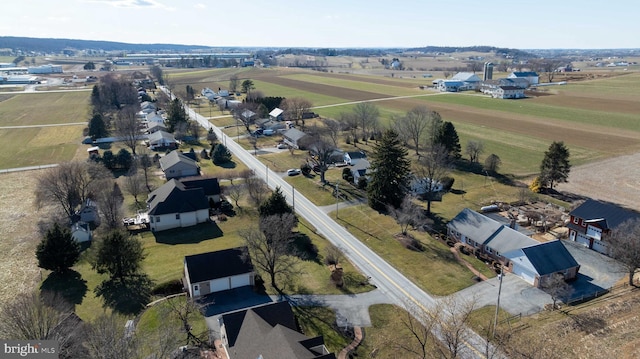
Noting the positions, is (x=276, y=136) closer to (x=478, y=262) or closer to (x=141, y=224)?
(x=141, y=224)

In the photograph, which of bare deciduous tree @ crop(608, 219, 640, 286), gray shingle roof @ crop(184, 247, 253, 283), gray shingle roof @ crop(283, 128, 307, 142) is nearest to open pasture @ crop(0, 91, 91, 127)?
gray shingle roof @ crop(283, 128, 307, 142)

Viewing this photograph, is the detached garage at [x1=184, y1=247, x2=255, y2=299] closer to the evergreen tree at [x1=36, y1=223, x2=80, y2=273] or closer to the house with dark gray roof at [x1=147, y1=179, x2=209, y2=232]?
the evergreen tree at [x1=36, y1=223, x2=80, y2=273]

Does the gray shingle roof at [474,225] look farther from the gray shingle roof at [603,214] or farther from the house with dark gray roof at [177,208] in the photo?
the house with dark gray roof at [177,208]

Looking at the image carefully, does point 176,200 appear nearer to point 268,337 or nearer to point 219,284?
point 219,284

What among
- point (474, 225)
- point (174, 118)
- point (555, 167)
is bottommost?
point (474, 225)

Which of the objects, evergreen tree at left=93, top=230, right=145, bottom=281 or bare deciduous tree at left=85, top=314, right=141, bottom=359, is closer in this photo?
bare deciduous tree at left=85, top=314, right=141, bottom=359

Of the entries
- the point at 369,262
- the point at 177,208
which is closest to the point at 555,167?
the point at 369,262

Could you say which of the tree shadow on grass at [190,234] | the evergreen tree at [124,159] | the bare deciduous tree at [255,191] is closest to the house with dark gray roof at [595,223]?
the bare deciduous tree at [255,191]

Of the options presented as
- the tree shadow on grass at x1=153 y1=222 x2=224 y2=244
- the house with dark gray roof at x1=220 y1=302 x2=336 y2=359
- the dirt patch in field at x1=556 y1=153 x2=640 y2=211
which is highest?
the dirt patch in field at x1=556 y1=153 x2=640 y2=211
